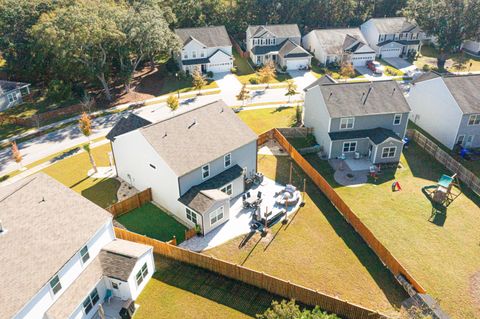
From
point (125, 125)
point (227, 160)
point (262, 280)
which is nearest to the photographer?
point (262, 280)

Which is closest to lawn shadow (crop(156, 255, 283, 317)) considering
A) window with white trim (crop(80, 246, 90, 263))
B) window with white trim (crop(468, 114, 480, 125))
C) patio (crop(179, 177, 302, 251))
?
patio (crop(179, 177, 302, 251))

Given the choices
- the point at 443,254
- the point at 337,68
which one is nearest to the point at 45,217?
the point at 443,254

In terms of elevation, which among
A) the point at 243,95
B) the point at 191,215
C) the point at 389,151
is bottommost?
the point at 191,215

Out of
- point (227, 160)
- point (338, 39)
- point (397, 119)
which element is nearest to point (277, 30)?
point (338, 39)

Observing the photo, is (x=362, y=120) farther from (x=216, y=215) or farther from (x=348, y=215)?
(x=216, y=215)

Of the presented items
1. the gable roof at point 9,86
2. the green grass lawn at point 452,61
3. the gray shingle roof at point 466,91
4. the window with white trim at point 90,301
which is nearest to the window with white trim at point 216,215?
the window with white trim at point 90,301

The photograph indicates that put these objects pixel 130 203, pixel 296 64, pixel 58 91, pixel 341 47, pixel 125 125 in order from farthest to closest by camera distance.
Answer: pixel 341 47 → pixel 296 64 → pixel 58 91 → pixel 125 125 → pixel 130 203

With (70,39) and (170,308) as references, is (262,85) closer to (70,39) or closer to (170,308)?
(70,39)

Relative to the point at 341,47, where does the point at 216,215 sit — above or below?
below
